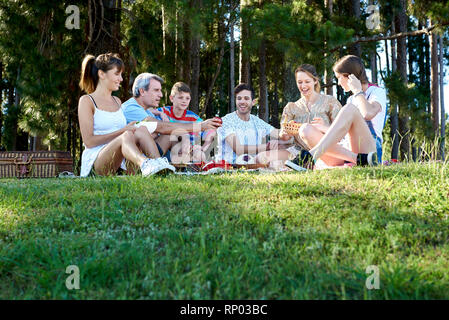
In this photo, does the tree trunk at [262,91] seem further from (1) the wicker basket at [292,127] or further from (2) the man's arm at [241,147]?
(1) the wicker basket at [292,127]

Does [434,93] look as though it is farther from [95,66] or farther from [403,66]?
[95,66]

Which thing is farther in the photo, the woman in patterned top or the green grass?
the woman in patterned top

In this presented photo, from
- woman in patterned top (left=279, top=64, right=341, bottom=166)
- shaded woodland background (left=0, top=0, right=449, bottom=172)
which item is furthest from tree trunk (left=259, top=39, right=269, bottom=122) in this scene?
woman in patterned top (left=279, top=64, right=341, bottom=166)

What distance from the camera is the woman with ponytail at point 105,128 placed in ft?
14.8

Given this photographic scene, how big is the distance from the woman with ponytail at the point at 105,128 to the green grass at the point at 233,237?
875 mm

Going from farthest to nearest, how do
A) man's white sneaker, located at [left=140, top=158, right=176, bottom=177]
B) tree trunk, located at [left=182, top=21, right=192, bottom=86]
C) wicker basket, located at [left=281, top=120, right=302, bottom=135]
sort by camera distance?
tree trunk, located at [left=182, top=21, right=192, bottom=86] → wicker basket, located at [left=281, top=120, right=302, bottom=135] → man's white sneaker, located at [left=140, top=158, right=176, bottom=177]

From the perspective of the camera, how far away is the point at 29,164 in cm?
533

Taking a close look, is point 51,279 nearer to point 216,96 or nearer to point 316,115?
point 316,115

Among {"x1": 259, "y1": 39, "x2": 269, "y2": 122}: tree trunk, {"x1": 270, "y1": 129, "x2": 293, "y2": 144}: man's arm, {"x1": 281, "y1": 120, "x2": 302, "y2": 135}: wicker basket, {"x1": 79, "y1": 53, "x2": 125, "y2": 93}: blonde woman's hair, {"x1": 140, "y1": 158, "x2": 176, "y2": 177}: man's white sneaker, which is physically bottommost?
{"x1": 140, "y1": 158, "x2": 176, "y2": 177}: man's white sneaker

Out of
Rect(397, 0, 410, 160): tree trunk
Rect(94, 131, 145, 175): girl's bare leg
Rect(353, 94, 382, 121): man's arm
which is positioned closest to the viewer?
Rect(94, 131, 145, 175): girl's bare leg

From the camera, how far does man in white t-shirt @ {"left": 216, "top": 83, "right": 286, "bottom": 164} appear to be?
5957 millimetres

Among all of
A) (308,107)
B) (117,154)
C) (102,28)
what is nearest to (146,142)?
(117,154)

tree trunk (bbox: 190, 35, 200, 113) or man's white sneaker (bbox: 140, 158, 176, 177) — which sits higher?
tree trunk (bbox: 190, 35, 200, 113)

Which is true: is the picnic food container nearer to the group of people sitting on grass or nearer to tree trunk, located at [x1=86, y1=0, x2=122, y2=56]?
the group of people sitting on grass
